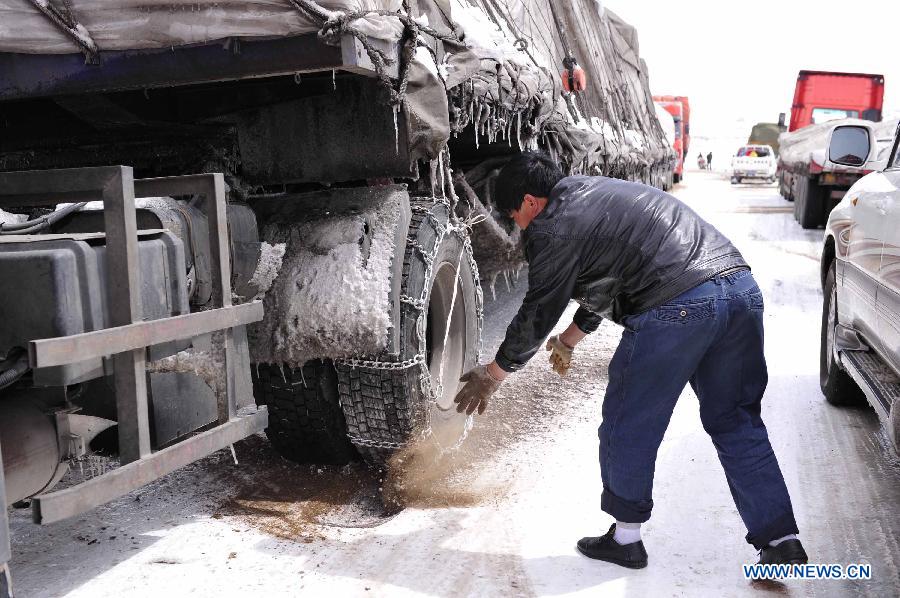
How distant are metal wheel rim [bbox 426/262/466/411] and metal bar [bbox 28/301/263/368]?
143 centimetres

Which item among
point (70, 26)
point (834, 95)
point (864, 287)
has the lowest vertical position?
point (864, 287)

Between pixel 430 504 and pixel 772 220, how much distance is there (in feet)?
44.8

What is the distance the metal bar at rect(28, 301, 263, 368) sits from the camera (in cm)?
181

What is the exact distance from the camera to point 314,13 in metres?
2.48

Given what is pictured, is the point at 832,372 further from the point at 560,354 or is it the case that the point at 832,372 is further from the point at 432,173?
the point at 432,173

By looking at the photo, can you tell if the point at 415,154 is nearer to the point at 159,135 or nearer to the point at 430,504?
the point at 159,135

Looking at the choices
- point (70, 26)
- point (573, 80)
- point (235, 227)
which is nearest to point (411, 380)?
point (235, 227)

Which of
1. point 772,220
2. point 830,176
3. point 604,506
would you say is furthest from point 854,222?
point 772,220

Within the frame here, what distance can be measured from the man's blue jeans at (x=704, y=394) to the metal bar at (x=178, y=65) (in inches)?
52.4

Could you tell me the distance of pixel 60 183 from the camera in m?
2.09

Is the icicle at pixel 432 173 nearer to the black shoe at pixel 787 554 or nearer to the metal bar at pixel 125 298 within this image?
the metal bar at pixel 125 298

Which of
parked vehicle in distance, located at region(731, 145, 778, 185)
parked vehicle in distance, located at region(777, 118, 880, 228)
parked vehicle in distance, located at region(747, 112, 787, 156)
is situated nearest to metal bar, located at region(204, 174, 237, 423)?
parked vehicle in distance, located at region(777, 118, 880, 228)

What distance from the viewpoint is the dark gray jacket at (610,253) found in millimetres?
2764
